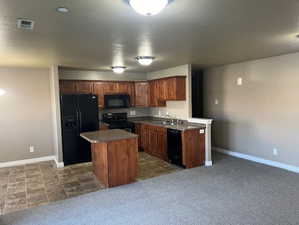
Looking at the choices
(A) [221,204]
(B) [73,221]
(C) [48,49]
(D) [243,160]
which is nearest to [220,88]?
(D) [243,160]

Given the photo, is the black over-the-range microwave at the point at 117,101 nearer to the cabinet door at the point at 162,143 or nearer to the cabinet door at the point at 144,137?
the cabinet door at the point at 144,137

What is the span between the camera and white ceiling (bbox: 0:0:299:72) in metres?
1.92

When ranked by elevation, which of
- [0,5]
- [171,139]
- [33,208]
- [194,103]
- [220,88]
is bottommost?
[33,208]

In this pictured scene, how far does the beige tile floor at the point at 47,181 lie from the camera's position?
→ 11.2ft

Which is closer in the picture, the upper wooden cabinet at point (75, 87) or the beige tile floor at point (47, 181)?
the beige tile floor at point (47, 181)

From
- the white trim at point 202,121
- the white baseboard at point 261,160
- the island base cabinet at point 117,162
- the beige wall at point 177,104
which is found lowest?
the white baseboard at point 261,160

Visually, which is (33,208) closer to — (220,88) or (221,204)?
(221,204)

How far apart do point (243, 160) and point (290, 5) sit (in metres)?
4.06

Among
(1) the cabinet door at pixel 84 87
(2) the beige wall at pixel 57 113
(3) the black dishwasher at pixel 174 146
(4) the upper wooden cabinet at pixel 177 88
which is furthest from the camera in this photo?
(1) the cabinet door at pixel 84 87

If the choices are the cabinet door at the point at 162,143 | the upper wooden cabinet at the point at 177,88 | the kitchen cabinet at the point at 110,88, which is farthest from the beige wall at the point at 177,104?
the kitchen cabinet at the point at 110,88

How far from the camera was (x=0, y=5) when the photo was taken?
5.91 feet

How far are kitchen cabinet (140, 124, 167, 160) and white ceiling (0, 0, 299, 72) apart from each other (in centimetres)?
219

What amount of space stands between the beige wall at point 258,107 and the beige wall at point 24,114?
184 inches

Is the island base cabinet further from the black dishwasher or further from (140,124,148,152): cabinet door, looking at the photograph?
(140,124,148,152): cabinet door
